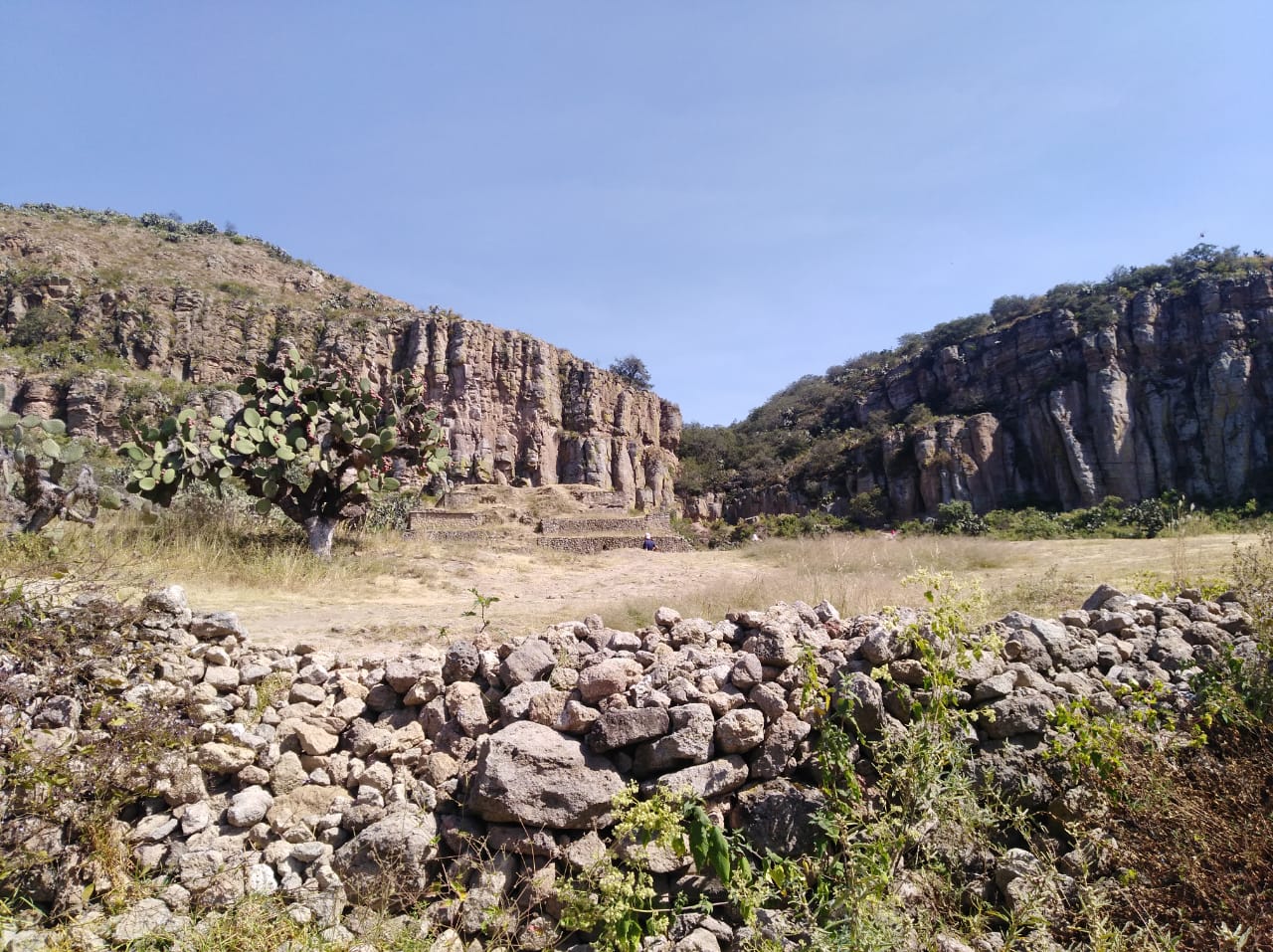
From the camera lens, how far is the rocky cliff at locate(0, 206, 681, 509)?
1598 inches

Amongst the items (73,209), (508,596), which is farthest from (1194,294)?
(73,209)

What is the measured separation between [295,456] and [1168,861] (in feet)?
36.7

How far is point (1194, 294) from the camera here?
1494 inches

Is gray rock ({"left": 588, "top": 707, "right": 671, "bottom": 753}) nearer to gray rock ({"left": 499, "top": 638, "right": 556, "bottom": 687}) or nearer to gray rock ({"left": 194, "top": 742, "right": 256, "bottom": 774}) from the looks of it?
gray rock ({"left": 499, "top": 638, "right": 556, "bottom": 687})

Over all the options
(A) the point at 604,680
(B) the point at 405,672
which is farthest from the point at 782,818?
(B) the point at 405,672

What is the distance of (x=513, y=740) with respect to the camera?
10.8ft

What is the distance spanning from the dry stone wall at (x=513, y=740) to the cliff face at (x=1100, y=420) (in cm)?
3762

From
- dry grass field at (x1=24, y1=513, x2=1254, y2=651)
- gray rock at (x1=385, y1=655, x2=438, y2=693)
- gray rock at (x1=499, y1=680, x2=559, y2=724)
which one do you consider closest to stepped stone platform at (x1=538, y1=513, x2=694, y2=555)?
dry grass field at (x1=24, y1=513, x2=1254, y2=651)

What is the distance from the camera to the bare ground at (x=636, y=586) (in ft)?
20.4

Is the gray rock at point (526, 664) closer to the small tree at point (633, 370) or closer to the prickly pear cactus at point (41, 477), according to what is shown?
the prickly pear cactus at point (41, 477)

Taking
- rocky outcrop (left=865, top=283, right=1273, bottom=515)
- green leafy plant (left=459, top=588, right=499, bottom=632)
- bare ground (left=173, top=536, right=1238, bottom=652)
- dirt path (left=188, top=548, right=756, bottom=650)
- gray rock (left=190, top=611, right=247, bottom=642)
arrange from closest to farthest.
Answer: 1. gray rock (left=190, top=611, right=247, bottom=642)
2. green leafy plant (left=459, top=588, right=499, bottom=632)
3. dirt path (left=188, top=548, right=756, bottom=650)
4. bare ground (left=173, top=536, right=1238, bottom=652)
5. rocky outcrop (left=865, top=283, right=1273, bottom=515)

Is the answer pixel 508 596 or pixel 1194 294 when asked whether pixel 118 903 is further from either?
pixel 1194 294

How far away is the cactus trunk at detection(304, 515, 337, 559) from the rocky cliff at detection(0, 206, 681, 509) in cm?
2960

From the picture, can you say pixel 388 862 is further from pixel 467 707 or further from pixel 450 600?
pixel 450 600
